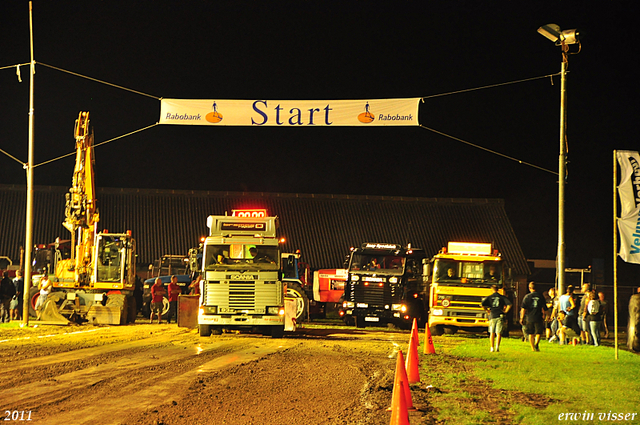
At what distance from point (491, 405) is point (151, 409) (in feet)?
15.7

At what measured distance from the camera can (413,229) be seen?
51.9m

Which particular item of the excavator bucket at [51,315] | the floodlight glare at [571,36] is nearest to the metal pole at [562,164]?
the floodlight glare at [571,36]

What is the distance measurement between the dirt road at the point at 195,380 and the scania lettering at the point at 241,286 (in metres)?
0.64

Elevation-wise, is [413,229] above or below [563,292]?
above

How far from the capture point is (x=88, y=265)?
94.1 ft

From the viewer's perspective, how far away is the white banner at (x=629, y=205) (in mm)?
17047

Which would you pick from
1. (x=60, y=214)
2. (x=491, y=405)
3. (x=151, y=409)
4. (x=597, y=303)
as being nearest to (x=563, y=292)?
(x=597, y=303)

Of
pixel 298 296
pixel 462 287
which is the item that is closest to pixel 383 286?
pixel 298 296

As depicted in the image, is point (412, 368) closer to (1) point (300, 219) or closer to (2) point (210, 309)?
(2) point (210, 309)

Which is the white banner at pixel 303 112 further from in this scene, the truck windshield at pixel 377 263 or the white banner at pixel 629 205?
the white banner at pixel 629 205

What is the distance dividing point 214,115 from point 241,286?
6115 millimetres

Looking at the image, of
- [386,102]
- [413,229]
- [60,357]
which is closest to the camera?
[60,357]

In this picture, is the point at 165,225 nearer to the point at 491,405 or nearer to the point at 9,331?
the point at 9,331

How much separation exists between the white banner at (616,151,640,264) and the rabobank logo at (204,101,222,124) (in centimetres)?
1244
